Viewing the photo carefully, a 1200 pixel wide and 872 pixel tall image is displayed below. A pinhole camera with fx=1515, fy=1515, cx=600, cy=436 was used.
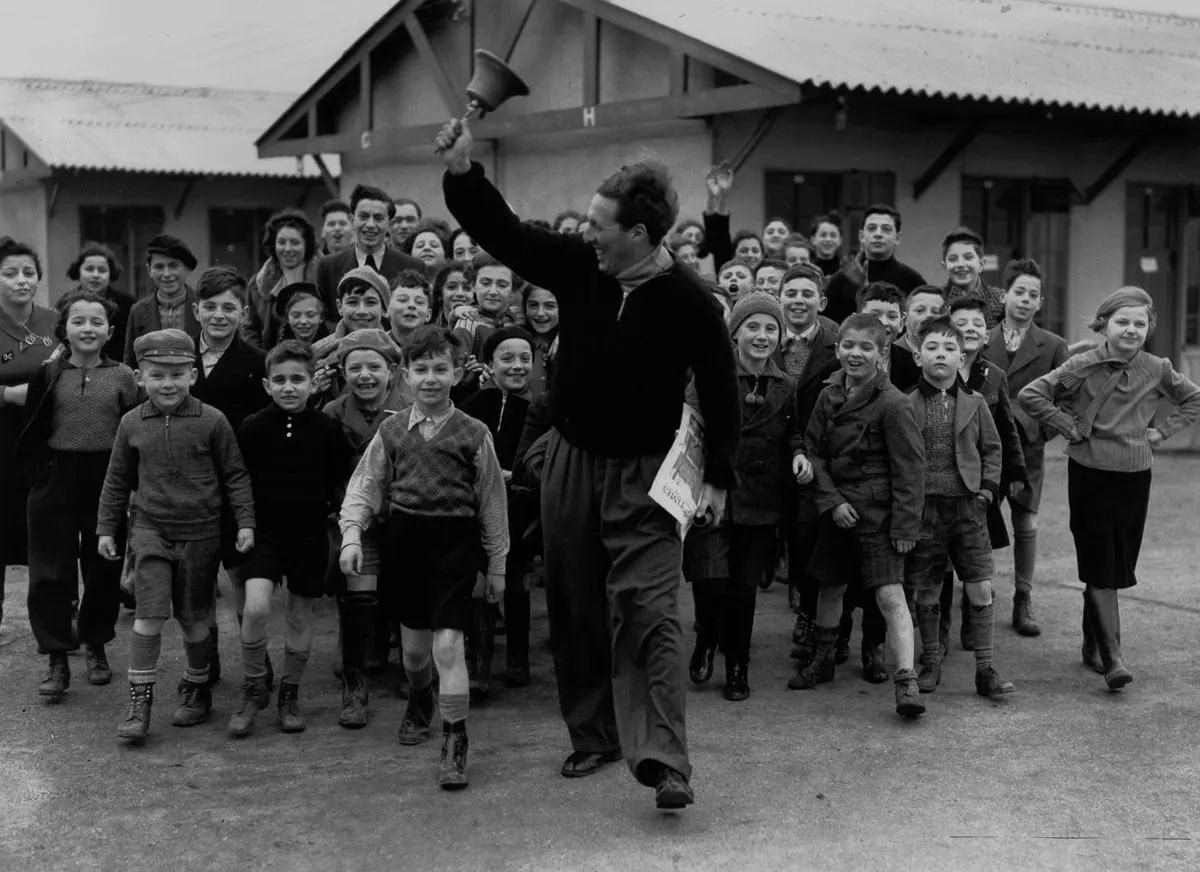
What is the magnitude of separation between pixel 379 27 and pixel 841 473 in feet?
43.7

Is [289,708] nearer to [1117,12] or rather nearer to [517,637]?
[517,637]

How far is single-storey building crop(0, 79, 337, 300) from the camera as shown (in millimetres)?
22500

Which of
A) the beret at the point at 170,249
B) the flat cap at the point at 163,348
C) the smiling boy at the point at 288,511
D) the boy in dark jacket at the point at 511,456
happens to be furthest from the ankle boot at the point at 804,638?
the beret at the point at 170,249

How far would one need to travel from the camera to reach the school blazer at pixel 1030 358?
763 centimetres

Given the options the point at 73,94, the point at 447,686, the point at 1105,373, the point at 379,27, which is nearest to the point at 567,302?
the point at 447,686

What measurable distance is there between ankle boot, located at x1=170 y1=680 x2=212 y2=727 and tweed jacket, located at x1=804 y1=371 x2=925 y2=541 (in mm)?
2527

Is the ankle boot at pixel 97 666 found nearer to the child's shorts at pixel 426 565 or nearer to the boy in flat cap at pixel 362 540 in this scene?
the boy in flat cap at pixel 362 540

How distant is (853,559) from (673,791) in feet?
6.19

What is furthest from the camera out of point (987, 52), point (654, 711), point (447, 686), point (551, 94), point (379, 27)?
point (379, 27)

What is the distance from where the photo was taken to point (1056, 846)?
4.41m

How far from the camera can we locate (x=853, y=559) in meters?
6.16

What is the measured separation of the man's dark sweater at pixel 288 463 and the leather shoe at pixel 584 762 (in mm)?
1437

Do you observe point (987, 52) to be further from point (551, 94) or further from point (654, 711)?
point (654, 711)

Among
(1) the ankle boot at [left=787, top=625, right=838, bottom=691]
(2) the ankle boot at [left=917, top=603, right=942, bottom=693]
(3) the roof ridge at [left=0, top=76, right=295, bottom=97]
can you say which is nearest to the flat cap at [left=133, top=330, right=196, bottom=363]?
(1) the ankle boot at [left=787, top=625, right=838, bottom=691]
